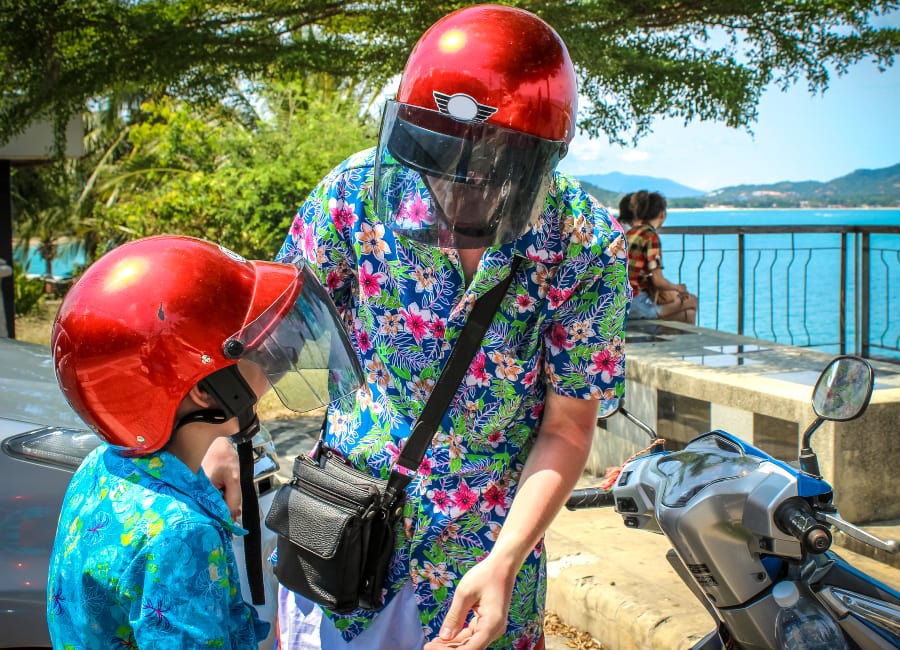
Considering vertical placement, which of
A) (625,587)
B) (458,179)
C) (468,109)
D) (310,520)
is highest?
(468,109)

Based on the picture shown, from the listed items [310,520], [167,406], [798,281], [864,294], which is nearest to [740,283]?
[798,281]

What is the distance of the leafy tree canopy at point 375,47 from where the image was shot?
5.67 meters

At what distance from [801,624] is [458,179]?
1.09m

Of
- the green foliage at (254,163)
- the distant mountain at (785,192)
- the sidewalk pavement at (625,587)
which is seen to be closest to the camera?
the sidewalk pavement at (625,587)

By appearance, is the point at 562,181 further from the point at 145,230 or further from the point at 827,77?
the point at 145,230

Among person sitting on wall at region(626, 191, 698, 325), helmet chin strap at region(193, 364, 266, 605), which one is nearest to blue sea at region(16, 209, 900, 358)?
person sitting on wall at region(626, 191, 698, 325)

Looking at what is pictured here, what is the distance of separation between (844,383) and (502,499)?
32.9 inches

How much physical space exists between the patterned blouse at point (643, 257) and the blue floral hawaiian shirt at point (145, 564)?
519 centimetres

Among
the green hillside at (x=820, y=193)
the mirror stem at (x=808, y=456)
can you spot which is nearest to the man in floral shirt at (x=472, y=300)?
the mirror stem at (x=808, y=456)

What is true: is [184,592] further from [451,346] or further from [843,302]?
[843,302]

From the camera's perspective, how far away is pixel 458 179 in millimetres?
1641

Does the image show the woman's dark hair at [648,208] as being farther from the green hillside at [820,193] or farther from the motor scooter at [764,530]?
the motor scooter at [764,530]

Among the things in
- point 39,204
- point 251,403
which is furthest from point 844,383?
point 39,204

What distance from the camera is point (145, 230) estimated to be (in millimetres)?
12875
